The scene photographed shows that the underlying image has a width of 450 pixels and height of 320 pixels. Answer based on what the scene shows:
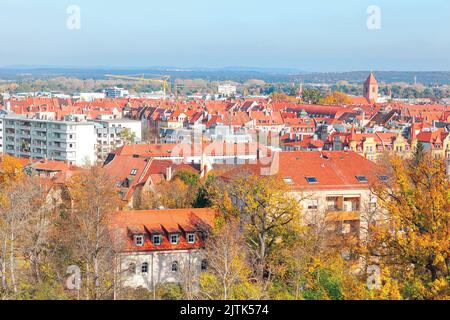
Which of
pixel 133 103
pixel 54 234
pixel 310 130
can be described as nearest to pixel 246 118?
pixel 310 130

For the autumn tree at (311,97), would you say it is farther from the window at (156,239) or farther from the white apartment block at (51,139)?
the window at (156,239)

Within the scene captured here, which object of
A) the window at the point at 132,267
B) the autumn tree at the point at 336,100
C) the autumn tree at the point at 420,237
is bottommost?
the autumn tree at the point at 336,100

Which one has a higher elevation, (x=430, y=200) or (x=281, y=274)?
(x=430, y=200)

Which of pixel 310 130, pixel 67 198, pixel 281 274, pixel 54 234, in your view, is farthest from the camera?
pixel 310 130

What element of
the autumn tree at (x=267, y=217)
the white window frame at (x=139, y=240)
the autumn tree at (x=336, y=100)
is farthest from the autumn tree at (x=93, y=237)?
the autumn tree at (x=336, y=100)

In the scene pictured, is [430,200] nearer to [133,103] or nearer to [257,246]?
[257,246]

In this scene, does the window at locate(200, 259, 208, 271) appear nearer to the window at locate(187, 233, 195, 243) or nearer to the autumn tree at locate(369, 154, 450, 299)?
the window at locate(187, 233, 195, 243)
